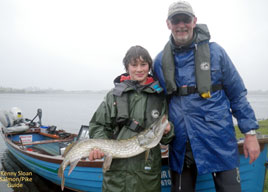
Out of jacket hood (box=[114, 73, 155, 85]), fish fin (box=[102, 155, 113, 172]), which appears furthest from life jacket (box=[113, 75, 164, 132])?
fish fin (box=[102, 155, 113, 172])

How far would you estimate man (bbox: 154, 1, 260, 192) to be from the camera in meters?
2.32

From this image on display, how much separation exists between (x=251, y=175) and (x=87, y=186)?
3.78m

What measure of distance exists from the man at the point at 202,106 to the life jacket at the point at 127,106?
0.17 m

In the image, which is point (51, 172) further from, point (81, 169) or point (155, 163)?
point (155, 163)

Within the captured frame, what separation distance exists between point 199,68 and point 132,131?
1.15 metres

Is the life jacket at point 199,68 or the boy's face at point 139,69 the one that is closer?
the life jacket at point 199,68

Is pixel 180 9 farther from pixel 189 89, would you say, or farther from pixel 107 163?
pixel 107 163

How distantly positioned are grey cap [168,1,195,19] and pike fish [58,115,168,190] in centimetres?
128

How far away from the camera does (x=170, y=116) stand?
2.56 metres

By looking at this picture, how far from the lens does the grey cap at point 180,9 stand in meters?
2.39

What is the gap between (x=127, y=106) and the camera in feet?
8.33

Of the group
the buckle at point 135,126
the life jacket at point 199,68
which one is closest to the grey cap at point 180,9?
the life jacket at point 199,68

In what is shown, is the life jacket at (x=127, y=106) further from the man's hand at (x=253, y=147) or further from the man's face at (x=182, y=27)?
the man's hand at (x=253, y=147)

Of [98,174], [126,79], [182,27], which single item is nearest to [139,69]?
[126,79]
